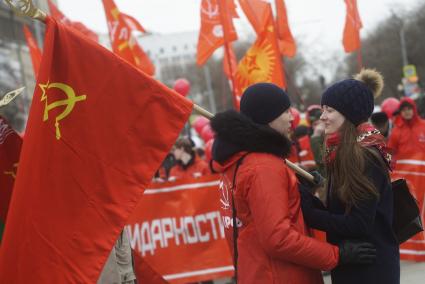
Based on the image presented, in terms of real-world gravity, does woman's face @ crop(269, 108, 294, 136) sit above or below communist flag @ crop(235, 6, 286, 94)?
above

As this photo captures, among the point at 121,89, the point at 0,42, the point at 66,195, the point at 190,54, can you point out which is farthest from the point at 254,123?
the point at 190,54

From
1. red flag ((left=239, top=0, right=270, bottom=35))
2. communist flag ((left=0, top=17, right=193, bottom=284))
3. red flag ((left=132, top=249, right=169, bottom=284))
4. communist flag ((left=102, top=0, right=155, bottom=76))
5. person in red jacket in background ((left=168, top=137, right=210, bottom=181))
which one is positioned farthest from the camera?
communist flag ((left=102, top=0, right=155, bottom=76))

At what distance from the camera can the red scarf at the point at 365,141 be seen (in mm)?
3250

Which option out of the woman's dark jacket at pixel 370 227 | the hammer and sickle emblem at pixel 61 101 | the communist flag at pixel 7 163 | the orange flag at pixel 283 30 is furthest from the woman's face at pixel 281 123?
the orange flag at pixel 283 30

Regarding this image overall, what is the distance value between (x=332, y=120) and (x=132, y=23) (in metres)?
8.66

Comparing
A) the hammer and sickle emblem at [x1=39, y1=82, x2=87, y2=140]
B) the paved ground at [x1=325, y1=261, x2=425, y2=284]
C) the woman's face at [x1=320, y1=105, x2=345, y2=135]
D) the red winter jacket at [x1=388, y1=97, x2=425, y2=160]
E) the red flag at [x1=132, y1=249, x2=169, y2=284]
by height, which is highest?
the hammer and sickle emblem at [x1=39, y1=82, x2=87, y2=140]

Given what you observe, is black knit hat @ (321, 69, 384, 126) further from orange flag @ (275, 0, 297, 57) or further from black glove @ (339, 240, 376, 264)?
orange flag @ (275, 0, 297, 57)

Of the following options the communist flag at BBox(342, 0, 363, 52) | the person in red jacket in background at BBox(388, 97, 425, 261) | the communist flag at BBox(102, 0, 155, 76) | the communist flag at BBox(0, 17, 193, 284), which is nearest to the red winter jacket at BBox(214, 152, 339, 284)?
the communist flag at BBox(0, 17, 193, 284)

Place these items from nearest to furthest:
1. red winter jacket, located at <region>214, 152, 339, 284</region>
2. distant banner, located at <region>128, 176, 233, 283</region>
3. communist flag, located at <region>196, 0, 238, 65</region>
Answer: red winter jacket, located at <region>214, 152, 339, 284</region> < distant banner, located at <region>128, 176, 233, 283</region> < communist flag, located at <region>196, 0, 238, 65</region>

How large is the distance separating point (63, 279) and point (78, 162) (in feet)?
1.89

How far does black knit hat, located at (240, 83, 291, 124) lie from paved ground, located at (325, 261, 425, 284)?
3.95m

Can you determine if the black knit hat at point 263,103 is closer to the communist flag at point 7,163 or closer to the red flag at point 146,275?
the communist flag at point 7,163

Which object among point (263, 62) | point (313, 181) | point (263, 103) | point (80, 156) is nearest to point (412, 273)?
point (263, 62)

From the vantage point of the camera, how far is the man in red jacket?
305 cm
